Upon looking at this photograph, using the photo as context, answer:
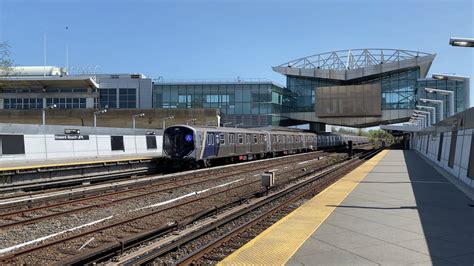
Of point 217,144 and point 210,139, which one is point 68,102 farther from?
point 210,139

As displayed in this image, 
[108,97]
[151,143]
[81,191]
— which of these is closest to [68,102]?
[108,97]

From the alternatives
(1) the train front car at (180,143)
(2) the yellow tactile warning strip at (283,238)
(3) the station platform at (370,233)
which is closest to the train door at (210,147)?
(1) the train front car at (180,143)

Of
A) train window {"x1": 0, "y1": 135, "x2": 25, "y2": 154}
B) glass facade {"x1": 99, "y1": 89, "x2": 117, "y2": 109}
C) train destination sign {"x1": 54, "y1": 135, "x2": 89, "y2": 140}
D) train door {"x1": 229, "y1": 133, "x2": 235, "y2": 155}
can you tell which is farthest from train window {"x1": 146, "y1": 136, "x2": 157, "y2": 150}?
glass facade {"x1": 99, "y1": 89, "x2": 117, "y2": 109}

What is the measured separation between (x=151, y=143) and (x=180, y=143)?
9814 mm

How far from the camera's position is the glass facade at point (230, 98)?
7181 centimetres

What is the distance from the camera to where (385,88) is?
3009 inches

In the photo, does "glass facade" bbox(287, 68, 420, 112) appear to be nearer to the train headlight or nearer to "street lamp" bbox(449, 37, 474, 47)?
the train headlight

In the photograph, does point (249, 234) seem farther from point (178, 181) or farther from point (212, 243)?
point (178, 181)

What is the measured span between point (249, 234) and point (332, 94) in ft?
215

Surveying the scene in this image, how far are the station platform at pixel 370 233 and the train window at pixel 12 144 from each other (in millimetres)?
16599

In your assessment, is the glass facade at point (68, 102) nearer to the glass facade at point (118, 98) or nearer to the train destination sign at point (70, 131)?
the glass facade at point (118, 98)

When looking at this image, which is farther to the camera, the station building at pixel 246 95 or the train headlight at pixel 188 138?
the station building at pixel 246 95

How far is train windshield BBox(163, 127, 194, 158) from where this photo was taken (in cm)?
2720

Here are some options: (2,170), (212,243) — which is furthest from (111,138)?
(212,243)
